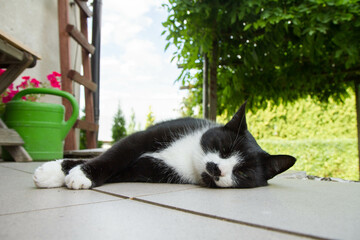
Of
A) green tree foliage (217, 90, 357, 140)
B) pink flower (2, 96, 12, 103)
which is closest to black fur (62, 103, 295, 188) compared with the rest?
pink flower (2, 96, 12, 103)

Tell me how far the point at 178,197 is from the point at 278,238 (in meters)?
0.47

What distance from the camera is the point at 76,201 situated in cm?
89

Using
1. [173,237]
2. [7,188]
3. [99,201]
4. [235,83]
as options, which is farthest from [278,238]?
[235,83]

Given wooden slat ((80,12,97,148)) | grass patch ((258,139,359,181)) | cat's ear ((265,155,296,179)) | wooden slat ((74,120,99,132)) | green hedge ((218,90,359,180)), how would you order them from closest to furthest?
cat's ear ((265,155,296,179)) < wooden slat ((74,120,99,132)) < wooden slat ((80,12,97,148)) < grass patch ((258,139,359,181)) < green hedge ((218,90,359,180))

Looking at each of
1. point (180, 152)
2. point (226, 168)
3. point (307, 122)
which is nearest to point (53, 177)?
point (180, 152)

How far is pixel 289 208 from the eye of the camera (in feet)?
2.75

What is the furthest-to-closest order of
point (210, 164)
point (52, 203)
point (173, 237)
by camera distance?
point (210, 164), point (52, 203), point (173, 237)

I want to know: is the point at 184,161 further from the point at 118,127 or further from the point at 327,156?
the point at 118,127

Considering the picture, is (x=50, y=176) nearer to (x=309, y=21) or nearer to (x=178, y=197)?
(x=178, y=197)

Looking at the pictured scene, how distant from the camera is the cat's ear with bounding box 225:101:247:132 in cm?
→ 143

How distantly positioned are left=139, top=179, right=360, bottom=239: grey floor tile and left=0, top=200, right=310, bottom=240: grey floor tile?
69mm

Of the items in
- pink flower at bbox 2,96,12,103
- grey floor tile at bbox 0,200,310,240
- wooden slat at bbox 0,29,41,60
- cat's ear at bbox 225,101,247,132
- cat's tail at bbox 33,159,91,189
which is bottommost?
grey floor tile at bbox 0,200,310,240

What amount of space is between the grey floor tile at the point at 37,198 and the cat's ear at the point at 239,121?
0.77 m

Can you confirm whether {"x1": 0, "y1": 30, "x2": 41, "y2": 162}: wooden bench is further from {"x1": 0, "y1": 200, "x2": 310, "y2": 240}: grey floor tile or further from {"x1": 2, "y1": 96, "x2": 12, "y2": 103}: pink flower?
{"x1": 0, "y1": 200, "x2": 310, "y2": 240}: grey floor tile
